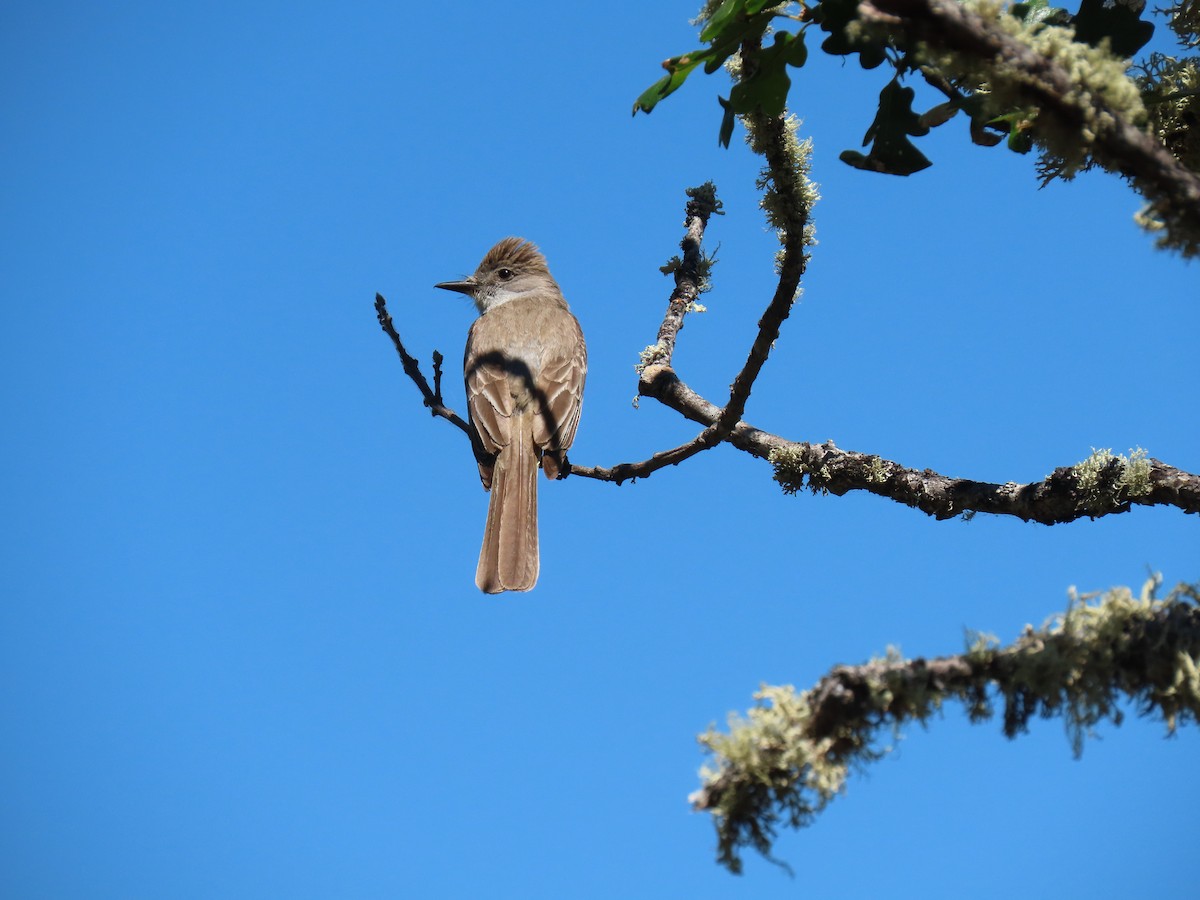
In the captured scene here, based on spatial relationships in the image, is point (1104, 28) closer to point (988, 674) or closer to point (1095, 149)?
point (1095, 149)

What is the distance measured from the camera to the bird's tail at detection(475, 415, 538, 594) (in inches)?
A: 236

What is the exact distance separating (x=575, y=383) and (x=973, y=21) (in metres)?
6.11

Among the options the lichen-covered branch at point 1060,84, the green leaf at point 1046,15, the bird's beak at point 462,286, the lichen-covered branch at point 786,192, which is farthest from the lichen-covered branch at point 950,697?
the bird's beak at point 462,286

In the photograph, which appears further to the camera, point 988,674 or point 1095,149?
point 1095,149

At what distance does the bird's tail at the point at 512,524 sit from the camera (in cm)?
599

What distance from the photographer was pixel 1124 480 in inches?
145

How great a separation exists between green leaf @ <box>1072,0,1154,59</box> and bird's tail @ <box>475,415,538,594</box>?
3.94 meters

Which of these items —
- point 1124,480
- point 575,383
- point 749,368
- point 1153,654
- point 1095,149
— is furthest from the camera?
point 575,383

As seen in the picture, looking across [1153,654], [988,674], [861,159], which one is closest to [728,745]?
[988,674]

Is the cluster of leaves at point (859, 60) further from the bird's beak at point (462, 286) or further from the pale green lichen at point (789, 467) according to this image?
the bird's beak at point (462, 286)

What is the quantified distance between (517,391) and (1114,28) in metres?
4.78

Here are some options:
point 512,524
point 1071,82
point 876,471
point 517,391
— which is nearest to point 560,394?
point 517,391

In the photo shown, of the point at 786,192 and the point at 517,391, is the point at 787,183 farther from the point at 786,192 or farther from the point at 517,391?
the point at 517,391

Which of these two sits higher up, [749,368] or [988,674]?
[749,368]
